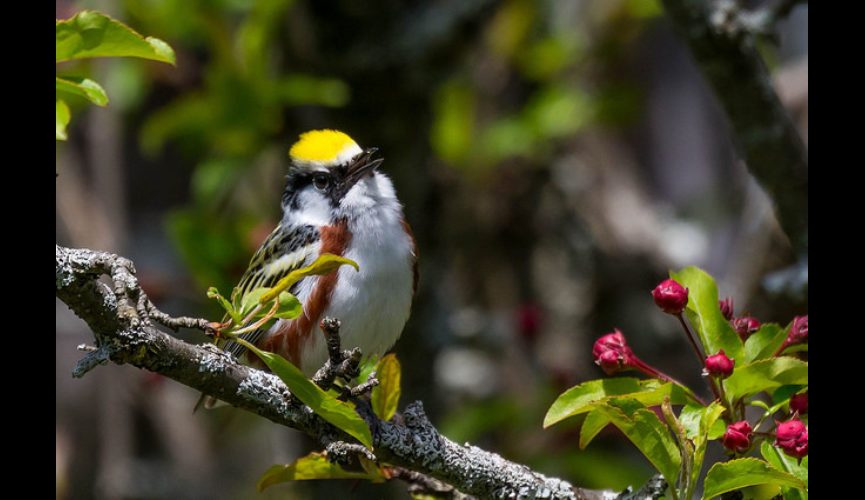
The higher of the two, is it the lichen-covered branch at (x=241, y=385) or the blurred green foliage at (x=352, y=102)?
the blurred green foliage at (x=352, y=102)

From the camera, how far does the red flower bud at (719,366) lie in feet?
6.52

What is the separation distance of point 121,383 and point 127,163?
7.77 ft

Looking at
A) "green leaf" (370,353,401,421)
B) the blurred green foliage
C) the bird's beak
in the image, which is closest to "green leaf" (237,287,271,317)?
"green leaf" (370,353,401,421)

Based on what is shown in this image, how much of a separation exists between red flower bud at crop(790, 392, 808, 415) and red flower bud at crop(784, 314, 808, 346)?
4.2 inches

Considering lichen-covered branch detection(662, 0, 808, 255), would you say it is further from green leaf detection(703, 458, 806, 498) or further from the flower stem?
green leaf detection(703, 458, 806, 498)

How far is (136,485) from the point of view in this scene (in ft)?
15.7

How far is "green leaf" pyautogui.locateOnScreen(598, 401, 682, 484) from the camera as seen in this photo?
1964 mm

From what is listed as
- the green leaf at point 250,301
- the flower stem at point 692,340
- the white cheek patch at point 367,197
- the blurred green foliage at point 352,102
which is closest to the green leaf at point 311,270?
the green leaf at point 250,301

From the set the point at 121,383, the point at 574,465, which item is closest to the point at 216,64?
the point at 121,383

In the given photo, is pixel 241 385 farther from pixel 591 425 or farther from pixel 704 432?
pixel 704 432

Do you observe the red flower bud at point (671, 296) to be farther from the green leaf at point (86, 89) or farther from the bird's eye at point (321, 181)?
the bird's eye at point (321, 181)

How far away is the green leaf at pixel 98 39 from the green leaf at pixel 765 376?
4.27 ft
